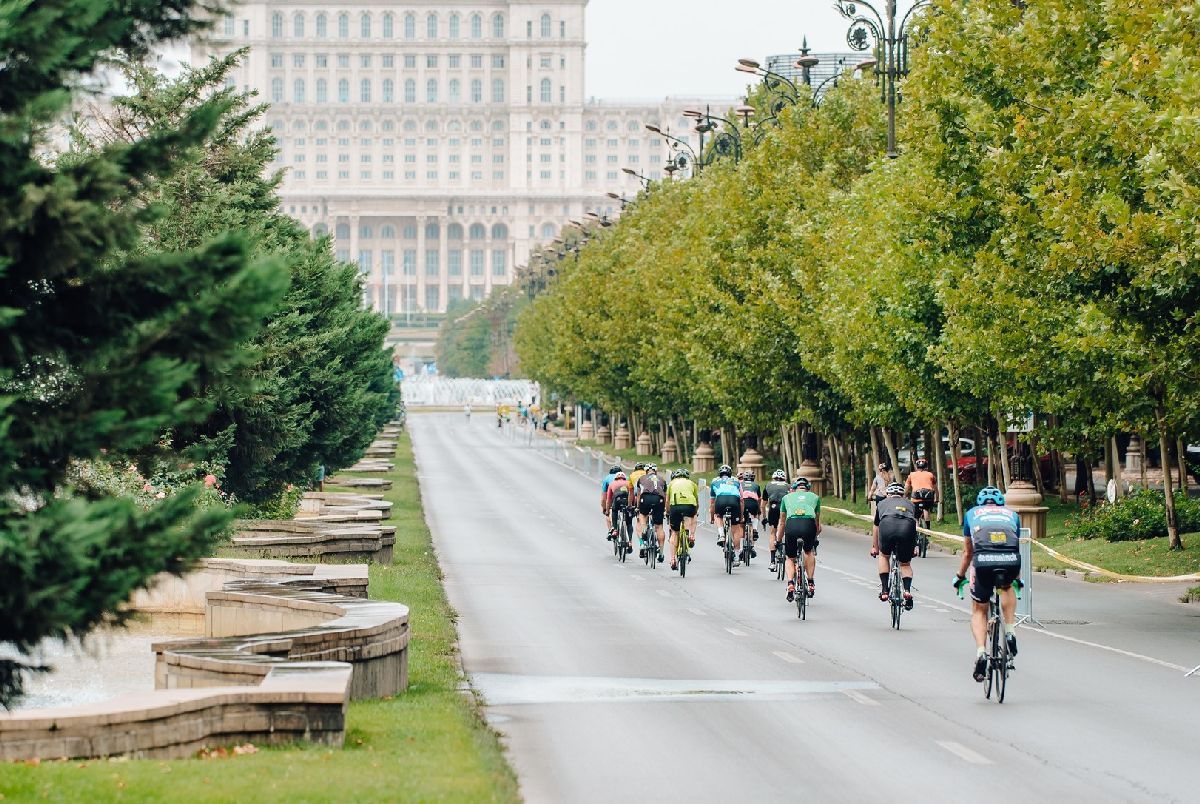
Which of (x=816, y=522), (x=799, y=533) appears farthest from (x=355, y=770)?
(x=816, y=522)

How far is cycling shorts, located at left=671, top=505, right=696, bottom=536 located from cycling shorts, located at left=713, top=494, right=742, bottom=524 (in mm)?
Result: 399

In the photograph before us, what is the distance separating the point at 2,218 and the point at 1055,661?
532 inches

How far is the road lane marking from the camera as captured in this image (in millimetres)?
14094

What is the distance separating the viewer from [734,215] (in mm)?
53219

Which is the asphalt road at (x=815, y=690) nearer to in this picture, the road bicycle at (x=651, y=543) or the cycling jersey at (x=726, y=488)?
the road bicycle at (x=651, y=543)

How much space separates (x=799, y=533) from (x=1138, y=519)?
12493 mm

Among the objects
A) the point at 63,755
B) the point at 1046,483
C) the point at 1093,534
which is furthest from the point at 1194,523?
the point at 63,755

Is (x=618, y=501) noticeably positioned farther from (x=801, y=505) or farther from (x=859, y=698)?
(x=859, y=698)

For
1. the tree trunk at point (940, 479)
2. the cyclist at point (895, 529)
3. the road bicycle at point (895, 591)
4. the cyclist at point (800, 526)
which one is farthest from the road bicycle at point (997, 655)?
the tree trunk at point (940, 479)

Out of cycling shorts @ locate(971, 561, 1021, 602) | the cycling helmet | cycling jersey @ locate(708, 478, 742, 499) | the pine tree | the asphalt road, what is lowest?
the asphalt road

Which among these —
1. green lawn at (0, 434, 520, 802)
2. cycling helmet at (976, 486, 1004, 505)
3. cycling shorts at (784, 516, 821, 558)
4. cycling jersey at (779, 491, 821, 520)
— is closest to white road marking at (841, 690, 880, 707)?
cycling helmet at (976, 486, 1004, 505)

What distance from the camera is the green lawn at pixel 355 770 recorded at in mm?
11141

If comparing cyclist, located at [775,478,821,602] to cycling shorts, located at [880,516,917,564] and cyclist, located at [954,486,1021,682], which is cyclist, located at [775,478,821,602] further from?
cyclist, located at [954,486,1021,682]

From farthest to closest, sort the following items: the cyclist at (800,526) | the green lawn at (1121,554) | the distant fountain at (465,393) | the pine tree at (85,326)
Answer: the distant fountain at (465,393), the green lawn at (1121,554), the cyclist at (800,526), the pine tree at (85,326)
